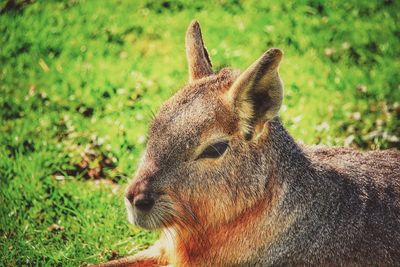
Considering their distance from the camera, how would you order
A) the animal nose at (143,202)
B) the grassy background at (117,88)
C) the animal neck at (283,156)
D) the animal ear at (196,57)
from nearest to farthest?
the animal nose at (143,202)
the animal neck at (283,156)
the animal ear at (196,57)
the grassy background at (117,88)

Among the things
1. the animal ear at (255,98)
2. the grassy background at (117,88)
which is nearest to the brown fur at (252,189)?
the animal ear at (255,98)

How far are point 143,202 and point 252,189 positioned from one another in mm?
583

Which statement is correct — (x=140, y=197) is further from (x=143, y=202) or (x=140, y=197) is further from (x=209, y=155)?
(x=209, y=155)

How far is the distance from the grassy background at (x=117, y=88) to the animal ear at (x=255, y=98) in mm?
1527

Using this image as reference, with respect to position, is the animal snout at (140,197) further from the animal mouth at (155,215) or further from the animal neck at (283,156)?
the animal neck at (283,156)

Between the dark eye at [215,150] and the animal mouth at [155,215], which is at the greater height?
the dark eye at [215,150]

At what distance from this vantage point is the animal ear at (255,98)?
2980mm

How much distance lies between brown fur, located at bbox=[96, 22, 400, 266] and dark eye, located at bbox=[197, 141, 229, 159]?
0.02m

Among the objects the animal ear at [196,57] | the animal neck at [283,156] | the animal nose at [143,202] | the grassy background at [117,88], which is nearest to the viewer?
the animal nose at [143,202]

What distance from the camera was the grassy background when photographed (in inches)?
178

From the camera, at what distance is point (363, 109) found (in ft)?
19.1

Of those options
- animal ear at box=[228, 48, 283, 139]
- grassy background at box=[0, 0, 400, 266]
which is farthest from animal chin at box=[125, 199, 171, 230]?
grassy background at box=[0, 0, 400, 266]

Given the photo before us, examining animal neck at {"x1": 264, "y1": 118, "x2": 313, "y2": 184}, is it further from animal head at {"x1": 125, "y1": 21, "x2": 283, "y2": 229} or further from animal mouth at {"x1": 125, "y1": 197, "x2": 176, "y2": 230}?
animal mouth at {"x1": 125, "y1": 197, "x2": 176, "y2": 230}

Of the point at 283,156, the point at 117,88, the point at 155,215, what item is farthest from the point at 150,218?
the point at 117,88
